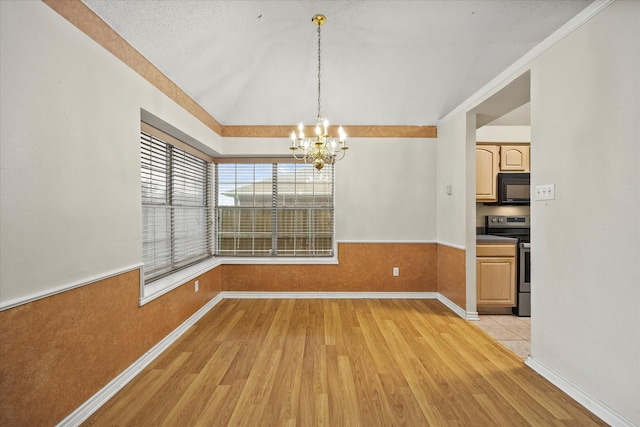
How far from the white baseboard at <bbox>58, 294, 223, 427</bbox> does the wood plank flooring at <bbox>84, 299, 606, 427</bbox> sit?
49mm

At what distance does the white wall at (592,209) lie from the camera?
159 centimetres

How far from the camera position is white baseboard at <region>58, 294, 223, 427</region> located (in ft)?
5.58

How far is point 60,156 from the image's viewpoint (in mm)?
1601

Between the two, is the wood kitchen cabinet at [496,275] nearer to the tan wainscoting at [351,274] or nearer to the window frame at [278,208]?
the tan wainscoting at [351,274]

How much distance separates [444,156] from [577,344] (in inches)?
101

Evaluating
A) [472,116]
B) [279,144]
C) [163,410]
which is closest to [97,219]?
[163,410]

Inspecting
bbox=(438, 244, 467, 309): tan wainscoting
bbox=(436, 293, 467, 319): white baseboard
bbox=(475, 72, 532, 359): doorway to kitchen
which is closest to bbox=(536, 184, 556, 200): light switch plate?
bbox=(475, 72, 532, 359): doorway to kitchen

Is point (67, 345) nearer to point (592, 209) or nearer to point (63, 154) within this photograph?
point (63, 154)

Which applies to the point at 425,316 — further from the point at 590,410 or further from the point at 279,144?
the point at 279,144

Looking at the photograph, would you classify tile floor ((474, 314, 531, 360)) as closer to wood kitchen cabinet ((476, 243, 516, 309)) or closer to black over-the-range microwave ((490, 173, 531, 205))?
wood kitchen cabinet ((476, 243, 516, 309))

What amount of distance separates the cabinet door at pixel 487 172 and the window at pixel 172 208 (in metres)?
3.75

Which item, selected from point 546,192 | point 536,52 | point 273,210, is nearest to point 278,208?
point 273,210

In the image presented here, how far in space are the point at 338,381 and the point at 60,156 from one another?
2205 mm

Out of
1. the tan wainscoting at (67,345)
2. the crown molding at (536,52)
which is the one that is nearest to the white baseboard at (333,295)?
the tan wainscoting at (67,345)
